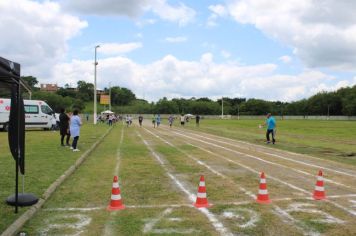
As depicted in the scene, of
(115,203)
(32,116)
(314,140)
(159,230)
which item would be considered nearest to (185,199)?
(115,203)

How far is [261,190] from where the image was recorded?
8234 millimetres

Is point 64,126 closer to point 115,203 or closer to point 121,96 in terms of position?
point 115,203

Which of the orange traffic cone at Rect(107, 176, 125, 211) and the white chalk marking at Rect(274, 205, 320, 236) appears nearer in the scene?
the white chalk marking at Rect(274, 205, 320, 236)

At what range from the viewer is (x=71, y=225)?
6.55 metres

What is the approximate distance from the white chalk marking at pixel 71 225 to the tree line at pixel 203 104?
423ft

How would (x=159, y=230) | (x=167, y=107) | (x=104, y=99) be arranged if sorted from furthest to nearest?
(x=167, y=107) → (x=104, y=99) → (x=159, y=230)

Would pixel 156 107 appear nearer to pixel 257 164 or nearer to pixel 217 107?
pixel 217 107

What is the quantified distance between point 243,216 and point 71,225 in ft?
9.15

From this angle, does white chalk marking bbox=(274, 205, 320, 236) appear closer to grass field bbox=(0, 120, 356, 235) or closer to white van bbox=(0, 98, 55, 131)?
grass field bbox=(0, 120, 356, 235)

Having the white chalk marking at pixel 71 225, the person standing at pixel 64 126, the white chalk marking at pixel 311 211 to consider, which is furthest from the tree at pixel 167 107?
the white chalk marking at pixel 71 225

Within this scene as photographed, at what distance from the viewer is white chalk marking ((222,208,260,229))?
21.6 ft

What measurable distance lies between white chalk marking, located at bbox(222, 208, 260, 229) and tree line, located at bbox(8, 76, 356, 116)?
5055 inches

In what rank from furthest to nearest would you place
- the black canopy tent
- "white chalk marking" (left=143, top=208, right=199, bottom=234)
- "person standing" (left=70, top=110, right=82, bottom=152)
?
"person standing" (left=70, top=110, right=82, bottom=152), the black canopy tent, "white chalk marking" (left=143, top=208, right=199, bottom=234)

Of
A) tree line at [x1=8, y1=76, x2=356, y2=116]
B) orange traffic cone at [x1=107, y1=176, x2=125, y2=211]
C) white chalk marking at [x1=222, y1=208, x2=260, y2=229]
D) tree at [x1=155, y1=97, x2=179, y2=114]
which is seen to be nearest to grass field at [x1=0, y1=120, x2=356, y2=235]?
white chalk marking at [x1=222, y1=208, x2=260, y2=229]
